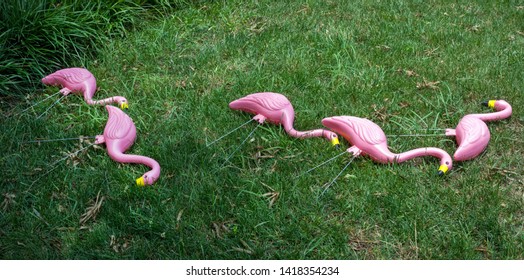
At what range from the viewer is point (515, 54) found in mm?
3850

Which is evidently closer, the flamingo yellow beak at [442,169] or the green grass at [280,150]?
the green grass at [280,150]

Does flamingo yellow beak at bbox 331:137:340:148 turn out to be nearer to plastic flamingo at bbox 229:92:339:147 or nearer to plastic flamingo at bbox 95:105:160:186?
plastic flamingo at bbox 229:92:339:147

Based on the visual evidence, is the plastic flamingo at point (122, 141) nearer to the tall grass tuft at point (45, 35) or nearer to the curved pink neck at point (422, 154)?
the tall grass tuft at point (45, 35)

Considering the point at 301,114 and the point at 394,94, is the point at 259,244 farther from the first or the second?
the point at 394,94

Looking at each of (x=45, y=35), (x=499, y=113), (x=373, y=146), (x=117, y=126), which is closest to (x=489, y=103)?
(x=499, y=113)

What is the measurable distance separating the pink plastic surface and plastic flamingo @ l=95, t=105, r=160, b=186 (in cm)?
58

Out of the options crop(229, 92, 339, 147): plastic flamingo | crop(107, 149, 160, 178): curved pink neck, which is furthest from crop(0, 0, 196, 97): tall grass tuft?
crop(229, 92, 339, 147): plastic flamingo

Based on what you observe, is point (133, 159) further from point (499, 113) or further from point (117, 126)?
point (499, 113)

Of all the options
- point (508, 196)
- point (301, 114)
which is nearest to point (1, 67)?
point (301, 114)

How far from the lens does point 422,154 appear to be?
2.88m

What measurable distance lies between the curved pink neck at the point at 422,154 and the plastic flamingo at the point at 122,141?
1103 mm

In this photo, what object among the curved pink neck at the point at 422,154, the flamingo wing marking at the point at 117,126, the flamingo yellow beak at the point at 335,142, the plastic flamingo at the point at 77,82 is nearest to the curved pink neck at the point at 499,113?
the curved pink neck at the point at 422,154

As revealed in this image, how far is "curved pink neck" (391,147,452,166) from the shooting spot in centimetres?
283

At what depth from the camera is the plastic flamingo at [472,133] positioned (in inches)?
112
